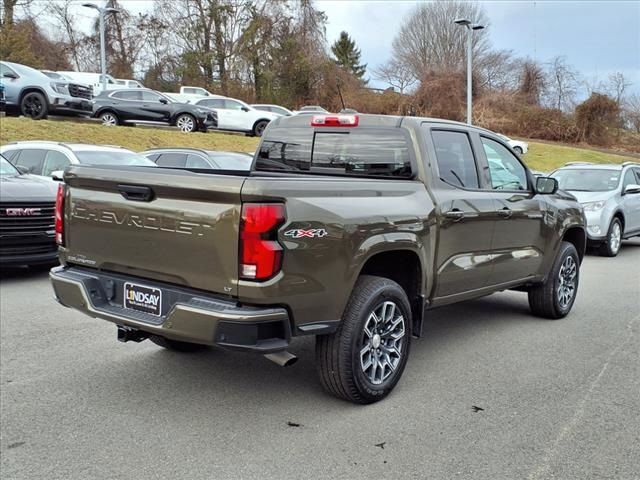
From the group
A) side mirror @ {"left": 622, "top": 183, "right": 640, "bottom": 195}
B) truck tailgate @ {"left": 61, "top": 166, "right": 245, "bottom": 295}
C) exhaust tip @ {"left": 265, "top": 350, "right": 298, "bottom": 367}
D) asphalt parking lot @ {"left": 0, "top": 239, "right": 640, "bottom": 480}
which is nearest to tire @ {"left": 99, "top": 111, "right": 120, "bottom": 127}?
side mirror @ {"left": 622, "top": 183, "right": 640, "bottom": 195}

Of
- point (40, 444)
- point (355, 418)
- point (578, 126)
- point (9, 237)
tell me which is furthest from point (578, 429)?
point (578, 126)

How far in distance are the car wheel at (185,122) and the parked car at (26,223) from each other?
15809mm

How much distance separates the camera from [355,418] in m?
3.85

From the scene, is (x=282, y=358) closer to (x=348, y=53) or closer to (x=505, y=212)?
(x=505, y=212)

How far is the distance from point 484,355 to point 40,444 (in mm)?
3447

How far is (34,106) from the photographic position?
1842cm

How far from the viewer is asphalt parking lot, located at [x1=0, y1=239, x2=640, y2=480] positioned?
3.27 meters

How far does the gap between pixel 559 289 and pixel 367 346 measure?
323 centimetres

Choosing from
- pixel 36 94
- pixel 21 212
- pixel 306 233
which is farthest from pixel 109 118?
→ pixel 306 233

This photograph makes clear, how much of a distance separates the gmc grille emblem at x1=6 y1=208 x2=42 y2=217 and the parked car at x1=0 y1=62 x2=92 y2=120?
39.5 ft

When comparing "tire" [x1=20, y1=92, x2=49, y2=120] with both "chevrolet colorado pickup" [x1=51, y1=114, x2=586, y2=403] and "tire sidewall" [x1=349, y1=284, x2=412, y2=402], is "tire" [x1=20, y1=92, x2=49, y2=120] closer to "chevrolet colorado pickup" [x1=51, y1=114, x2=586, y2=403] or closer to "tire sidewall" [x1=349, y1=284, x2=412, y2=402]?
"chevrolet colorado pickup" [x1=51, y1=114, x2=586, y2=403]

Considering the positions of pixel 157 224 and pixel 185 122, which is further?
pixel 185 122

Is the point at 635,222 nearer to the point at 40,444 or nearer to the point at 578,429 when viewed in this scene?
the point at 578,429

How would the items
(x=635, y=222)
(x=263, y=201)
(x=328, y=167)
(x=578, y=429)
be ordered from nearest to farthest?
(x=263, y=201), (x=578, y=429), (x=328, y=167), (x=635, y=222)
